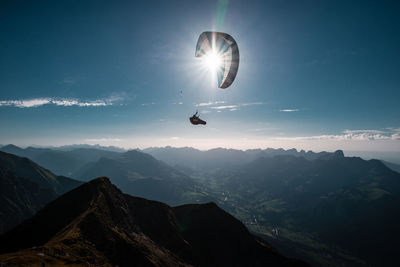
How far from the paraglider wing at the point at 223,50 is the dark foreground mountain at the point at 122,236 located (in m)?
39.8

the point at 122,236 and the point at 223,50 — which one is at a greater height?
the point at 223,50

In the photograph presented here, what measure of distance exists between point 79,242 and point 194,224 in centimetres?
6083

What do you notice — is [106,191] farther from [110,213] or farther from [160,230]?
[160,230]

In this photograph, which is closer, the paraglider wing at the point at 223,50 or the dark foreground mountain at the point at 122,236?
the dark foreground mountain at the point at 122,236

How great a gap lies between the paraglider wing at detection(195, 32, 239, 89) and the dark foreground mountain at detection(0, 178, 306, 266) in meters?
39.8

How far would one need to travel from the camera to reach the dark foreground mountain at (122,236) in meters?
29.8

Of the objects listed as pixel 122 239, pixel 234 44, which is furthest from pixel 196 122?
pixel 122 239

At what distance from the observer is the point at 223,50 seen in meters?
35.9

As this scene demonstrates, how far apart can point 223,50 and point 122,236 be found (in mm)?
47878

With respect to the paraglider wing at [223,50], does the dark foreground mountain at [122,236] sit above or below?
below

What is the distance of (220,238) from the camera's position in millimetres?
79312

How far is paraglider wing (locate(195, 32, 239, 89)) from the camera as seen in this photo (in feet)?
108

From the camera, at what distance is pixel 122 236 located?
136 ft

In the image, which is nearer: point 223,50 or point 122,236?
point 223,50
